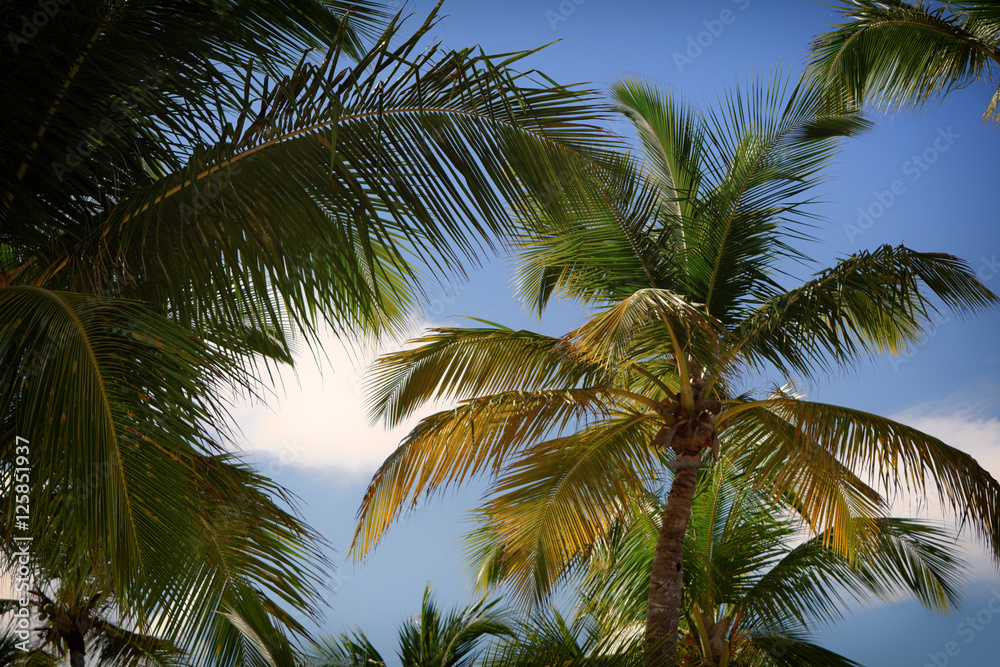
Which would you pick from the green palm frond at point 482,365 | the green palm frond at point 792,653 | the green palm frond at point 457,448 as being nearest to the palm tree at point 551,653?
the green palm frond at point 457,448

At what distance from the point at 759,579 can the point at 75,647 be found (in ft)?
26.8

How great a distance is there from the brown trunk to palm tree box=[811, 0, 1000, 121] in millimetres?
10401

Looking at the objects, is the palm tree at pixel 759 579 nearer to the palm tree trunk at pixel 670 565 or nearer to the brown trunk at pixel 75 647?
the palm tree trunk at pixel 670 565

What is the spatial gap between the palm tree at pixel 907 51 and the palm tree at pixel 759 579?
420cm

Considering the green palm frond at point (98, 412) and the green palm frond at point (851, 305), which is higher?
the green palm frond at point (851, 305)

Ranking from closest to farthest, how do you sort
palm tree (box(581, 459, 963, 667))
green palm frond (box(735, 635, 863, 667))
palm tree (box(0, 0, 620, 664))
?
palm tree (box(0, 0, 620, 664))
green palm frond (box(735, 635, 863, 667))
palm tree (box(581, 459, 963, 667))

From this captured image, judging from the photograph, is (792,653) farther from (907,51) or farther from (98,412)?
(98,412)

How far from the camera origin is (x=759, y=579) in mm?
8914

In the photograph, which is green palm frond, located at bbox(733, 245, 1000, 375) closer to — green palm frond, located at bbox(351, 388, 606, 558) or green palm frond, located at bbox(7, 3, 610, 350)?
green palm frond, located at bbox(351, 388, 606, 558)

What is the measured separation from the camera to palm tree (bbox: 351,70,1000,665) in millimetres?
6012

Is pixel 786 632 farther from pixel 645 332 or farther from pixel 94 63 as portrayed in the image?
pixel 94 63

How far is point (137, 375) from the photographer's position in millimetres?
2350

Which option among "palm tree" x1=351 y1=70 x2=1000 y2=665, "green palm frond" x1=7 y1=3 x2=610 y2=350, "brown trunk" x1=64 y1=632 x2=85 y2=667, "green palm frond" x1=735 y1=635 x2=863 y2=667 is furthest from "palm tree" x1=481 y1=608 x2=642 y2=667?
"brown trunk" x1=64 y1=632 x2=85 y2=667

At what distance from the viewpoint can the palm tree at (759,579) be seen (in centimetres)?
846
